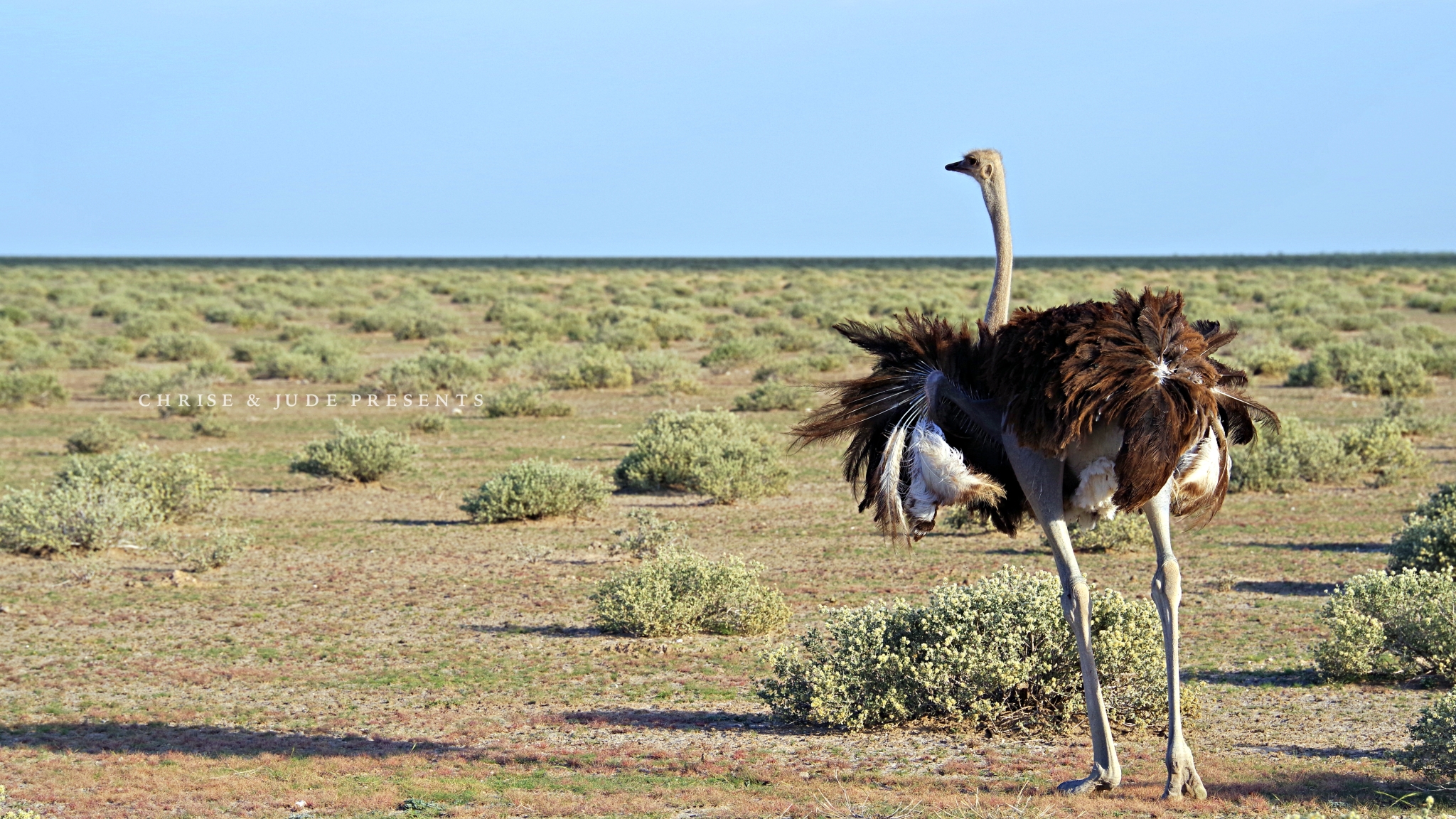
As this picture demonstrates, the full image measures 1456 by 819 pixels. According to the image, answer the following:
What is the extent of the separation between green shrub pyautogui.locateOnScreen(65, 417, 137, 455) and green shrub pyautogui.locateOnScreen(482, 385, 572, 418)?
6169mm

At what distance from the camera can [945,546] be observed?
13336 millimetres

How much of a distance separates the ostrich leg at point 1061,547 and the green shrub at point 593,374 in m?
22.0

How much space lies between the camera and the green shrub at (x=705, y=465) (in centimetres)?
1611

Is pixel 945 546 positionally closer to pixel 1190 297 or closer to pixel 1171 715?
pixel 1171 715

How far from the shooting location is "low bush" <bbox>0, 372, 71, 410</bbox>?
82.5 feet

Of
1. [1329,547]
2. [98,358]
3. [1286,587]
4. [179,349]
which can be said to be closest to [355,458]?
[1286,587]

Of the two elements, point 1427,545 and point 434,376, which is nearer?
point 1427,545

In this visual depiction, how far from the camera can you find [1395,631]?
8.45m

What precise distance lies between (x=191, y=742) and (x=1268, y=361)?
970 inches

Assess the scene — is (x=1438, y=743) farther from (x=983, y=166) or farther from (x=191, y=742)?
(x=191, y=742)

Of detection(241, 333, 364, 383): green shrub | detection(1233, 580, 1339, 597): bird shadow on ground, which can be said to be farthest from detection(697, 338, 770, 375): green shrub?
detection(1233, 580, 1339, 597): bird shadow on ground

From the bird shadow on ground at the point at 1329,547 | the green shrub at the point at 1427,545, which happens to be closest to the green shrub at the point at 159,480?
the bird shadow on ground at the point at 1329,547

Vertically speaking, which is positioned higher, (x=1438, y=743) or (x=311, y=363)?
(x=1438, y=743)

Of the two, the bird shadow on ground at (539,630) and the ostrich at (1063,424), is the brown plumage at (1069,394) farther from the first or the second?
the bird shadow on ground at (539,630)
